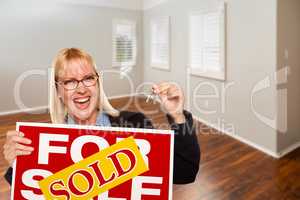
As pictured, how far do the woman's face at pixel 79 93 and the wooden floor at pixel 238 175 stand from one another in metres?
1.58

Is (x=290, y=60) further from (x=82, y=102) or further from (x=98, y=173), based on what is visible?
(x=98, y=173)

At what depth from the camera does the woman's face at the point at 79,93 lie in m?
1.03

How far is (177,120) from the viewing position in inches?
37.9

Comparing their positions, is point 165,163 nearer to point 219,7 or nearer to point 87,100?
point 87,100

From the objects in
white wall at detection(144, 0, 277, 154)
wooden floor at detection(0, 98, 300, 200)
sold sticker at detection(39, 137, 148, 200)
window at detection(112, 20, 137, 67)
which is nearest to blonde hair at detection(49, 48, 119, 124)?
sold sticker at detection(39, 137, 148, 200)

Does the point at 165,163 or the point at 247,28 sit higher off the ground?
the point at 247,28

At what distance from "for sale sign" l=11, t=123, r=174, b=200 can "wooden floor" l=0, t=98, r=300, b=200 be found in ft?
5.22

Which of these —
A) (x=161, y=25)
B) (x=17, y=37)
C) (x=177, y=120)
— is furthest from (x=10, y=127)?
(x=177, y=120)

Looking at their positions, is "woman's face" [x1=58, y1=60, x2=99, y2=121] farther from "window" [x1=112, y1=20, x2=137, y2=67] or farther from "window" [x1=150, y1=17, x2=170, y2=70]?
"window" [x1=112, y1=20, x2=137, y2=67]

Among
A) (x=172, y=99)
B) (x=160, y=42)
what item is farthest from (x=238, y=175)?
(x=160, y=42)

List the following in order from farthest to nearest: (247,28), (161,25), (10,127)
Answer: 1. (161,25)
2. (10,127)
3. (247,28)

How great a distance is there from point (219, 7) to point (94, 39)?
3.32m

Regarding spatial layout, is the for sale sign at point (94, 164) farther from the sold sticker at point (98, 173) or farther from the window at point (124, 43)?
the window at point (124, 43)

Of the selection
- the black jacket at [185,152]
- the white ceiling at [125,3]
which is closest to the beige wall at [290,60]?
the black jacket at [185,152]
